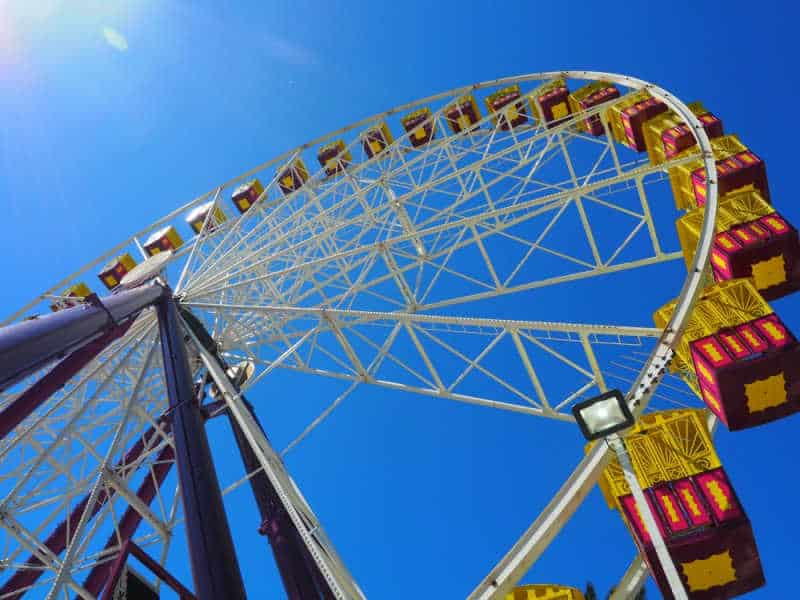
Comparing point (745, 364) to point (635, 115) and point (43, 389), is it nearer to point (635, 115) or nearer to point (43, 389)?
point (635, 115)

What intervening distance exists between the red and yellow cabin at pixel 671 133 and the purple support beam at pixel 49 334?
38.6 ft

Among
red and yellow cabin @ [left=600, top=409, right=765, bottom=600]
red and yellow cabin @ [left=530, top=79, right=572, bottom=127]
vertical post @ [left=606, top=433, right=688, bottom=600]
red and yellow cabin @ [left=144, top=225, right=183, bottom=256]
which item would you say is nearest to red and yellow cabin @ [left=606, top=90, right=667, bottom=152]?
red and yellow cabin @ [left=530, top=79, right=572, bottom=127]

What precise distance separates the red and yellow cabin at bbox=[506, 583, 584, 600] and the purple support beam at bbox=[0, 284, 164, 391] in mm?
5094

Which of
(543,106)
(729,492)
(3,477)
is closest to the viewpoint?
(729,492)

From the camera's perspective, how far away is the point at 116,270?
21.9 m

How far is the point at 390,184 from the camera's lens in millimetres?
14992

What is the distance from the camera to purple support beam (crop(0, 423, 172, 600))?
405 inches

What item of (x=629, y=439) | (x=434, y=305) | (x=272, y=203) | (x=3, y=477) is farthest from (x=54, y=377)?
(x=272, y=203)

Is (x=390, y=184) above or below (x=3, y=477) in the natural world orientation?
above

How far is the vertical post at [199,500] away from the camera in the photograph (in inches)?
226

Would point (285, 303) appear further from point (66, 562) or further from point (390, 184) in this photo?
point (66, 562)

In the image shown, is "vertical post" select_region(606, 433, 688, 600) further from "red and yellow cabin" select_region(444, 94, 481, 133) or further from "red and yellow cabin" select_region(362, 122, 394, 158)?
"red and yellow cabin" select_region(362, 122, 394, 158)

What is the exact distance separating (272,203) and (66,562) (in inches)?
560

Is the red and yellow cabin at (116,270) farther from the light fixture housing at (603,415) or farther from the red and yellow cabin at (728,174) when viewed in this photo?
the light fixture housing at (603,415)
